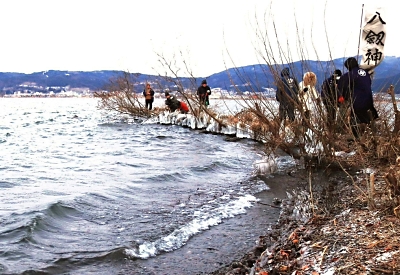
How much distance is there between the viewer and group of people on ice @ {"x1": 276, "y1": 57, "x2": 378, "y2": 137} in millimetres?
7125

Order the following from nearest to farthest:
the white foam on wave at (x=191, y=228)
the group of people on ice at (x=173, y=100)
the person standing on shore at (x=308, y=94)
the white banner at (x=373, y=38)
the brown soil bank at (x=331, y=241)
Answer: the brown soil bank at (x=331, y=241) < the white foam on wave at (x=191, y=228) < the person standing on shore at (x=308, y=94) < the white banner at (x=373, y=38) < the group of people on ice at (x=173, y=100)

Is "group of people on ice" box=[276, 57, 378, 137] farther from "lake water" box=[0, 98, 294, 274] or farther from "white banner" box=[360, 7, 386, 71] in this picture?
"lake water" box=[0, 98, 294, 274]

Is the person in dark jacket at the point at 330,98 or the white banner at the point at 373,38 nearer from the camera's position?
the person in dark jacket at the point at 330,98

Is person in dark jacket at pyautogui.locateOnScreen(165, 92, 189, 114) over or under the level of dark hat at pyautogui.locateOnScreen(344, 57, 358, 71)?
under

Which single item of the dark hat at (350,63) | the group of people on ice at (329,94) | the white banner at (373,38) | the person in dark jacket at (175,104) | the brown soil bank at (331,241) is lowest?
the brown soil bank at (331,241)

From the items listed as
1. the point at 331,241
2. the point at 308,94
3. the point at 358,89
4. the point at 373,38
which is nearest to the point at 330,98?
the point at 308,94

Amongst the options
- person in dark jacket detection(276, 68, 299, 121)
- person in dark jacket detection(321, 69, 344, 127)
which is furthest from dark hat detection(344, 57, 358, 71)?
person in dark jacket detection(276, 68, 299, 121)

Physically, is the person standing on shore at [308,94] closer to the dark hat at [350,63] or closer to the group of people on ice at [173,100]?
the dark hat at [350,63]

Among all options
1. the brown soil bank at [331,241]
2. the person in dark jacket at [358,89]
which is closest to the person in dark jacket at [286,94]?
the person in dark jacket at [358,89]

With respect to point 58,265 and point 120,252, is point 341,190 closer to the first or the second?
point 120,252

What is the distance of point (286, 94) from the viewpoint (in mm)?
7211

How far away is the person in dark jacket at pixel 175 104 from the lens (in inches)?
877

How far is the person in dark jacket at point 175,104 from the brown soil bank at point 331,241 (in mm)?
16891

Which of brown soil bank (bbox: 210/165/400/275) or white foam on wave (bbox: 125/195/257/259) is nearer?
brown soil bank (bbox: 210/165/400/275)
